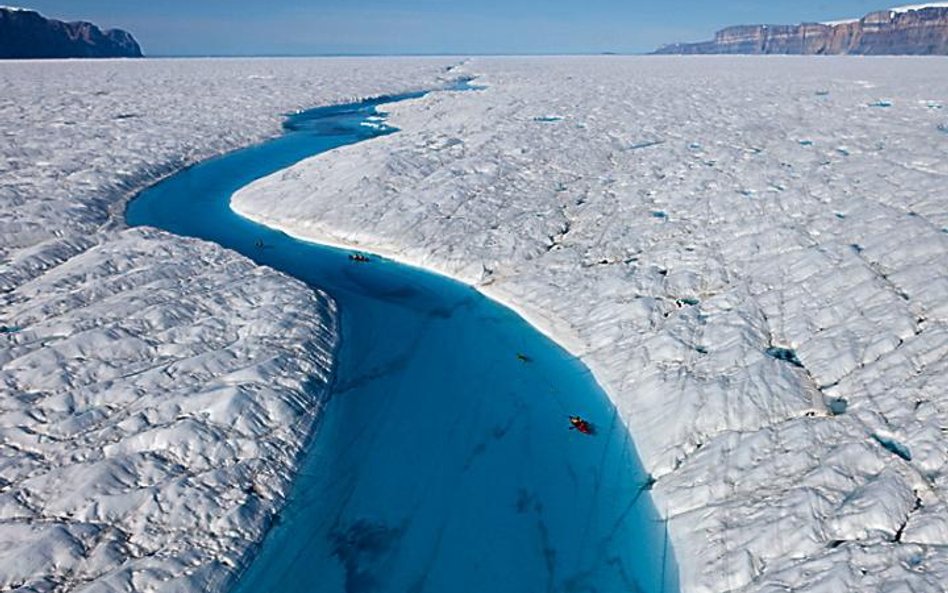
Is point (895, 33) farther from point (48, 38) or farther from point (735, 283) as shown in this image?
point (48, 38)

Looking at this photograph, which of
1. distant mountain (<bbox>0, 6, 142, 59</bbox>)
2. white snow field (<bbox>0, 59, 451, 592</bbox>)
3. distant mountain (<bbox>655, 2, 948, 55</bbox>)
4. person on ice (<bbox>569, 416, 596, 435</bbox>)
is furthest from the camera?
distant mountain (<bbox>655, 2, 948, 55</bbox>)

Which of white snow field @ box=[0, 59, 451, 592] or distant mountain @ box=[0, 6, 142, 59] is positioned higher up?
distant mountain @ box=[0, 6, 142, 59]

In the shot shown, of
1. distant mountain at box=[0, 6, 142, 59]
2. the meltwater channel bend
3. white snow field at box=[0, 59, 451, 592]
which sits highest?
distant mountain at box=[0, 6, 142, 59]

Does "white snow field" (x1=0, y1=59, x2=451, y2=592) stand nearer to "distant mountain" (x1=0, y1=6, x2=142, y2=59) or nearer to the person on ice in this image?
the person on ice

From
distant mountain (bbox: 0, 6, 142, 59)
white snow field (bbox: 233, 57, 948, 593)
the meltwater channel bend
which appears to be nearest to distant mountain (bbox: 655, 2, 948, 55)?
white snow field (bbox: 233, 57, 948, 593)

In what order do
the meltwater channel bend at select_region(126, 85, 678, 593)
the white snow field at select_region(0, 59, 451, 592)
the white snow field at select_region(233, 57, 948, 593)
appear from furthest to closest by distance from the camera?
1. the meltwater channel bend at select_region(126, 85, 678, 593)
2. the white snow field at select_region(233, 57, 948, 593)
3. the white snow field at select_region(0, 59, 451, 592)

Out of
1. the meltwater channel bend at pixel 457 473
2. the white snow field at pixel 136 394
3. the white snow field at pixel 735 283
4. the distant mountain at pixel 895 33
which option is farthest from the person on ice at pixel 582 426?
the distant mountain at pixel 895 33

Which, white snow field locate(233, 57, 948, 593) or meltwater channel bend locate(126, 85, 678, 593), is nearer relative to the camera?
white snow field locate(233, 57, 948, 593)
